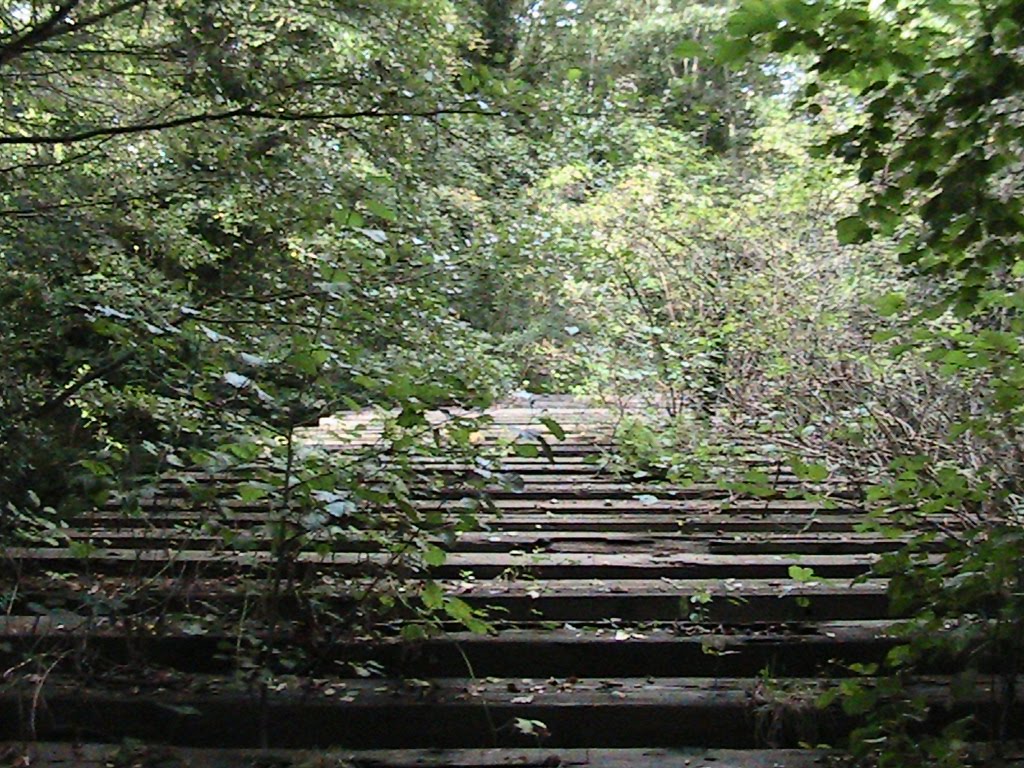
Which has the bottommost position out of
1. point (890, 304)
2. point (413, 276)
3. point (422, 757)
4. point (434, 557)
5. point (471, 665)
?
point (422, 757)

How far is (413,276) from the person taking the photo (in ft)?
15.3

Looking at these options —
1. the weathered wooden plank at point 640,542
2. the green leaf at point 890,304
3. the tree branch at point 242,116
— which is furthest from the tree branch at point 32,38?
the green leaf at point 890,304

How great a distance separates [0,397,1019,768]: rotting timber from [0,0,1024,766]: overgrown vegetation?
0.16m

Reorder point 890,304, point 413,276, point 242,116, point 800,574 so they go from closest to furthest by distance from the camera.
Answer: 1. point 890,304
2. point 800,574
3. point 242,116
4. point 413,276

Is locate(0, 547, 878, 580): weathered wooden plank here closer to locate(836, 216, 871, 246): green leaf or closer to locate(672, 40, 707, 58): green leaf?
locate(836, 216, 871, 246): green leaf

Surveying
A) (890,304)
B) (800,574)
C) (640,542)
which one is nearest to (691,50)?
(890,304)

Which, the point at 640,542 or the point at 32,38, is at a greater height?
the point at 32,38

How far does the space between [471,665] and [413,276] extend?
2.15 metres

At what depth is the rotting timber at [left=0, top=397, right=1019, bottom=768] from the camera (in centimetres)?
275

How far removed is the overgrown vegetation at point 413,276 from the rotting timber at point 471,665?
16 centimetres

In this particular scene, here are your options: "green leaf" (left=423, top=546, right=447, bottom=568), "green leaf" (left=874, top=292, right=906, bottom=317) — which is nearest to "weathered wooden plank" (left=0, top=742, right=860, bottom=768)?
"green leaf" (left=423, top=546, right=447, bottom=568)

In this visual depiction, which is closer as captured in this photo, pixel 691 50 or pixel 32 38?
pixel 691 50

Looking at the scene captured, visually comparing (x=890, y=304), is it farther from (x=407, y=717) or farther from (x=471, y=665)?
(x=407, y=717)

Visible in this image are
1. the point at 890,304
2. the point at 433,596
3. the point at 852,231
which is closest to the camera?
the point at 852,231
